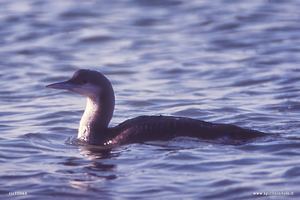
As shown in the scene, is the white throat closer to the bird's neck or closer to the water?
the bird's neck

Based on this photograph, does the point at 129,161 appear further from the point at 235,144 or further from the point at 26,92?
the point at 26,92

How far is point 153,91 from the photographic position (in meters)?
9.00

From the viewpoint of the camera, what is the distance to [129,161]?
546 cm

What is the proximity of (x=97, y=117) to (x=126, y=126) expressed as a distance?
47 centimetres

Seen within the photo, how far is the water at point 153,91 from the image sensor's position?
15.9ft

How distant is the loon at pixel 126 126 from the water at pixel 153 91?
0.11 m

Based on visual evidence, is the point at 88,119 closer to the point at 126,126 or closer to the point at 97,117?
the point at 97,117

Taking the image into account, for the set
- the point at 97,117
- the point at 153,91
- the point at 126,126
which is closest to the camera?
the point at 126,126

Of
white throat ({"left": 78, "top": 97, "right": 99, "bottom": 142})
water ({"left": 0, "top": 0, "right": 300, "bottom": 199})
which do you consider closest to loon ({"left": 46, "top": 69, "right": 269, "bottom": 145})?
white throat ({"left": 78, "top": 97, "right": 99, "bottom": 142})

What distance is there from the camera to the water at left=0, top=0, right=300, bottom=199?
484cm

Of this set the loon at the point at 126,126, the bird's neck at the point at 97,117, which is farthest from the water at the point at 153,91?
the bird's neck at the point at 97,117

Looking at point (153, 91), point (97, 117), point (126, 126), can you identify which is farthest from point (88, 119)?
point (153, 91)

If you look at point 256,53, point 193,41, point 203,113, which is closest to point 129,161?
point 203,113

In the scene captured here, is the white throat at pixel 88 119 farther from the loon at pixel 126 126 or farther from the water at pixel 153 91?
the water at pixel 153 91
